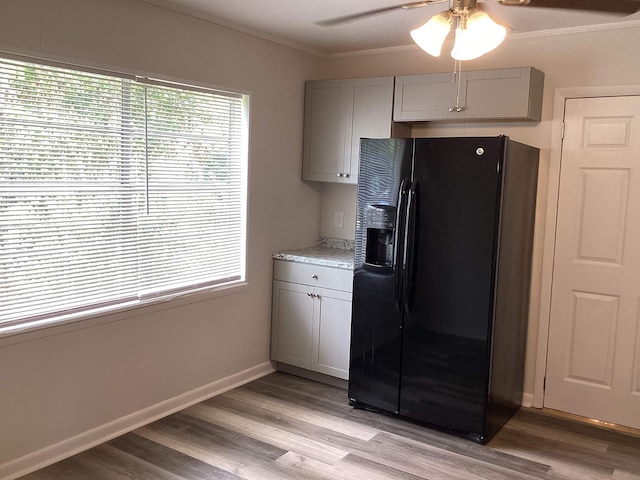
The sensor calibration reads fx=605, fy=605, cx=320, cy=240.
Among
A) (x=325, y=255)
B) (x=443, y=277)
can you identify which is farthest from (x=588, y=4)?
(x=325, y=255)

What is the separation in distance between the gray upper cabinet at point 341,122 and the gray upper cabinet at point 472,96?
0.43ft

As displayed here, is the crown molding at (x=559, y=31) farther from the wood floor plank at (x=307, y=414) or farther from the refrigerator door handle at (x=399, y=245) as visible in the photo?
the wood floor plank at (x=307, y=414)

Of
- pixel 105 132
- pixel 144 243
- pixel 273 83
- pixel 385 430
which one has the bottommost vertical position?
pixel 385 430

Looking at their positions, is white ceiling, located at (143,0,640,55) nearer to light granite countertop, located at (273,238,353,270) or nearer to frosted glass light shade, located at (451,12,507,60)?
frosted glass light shade, located at (451,12,507,60)

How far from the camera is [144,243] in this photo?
3.38 meters

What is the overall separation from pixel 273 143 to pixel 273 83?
1.33 ft

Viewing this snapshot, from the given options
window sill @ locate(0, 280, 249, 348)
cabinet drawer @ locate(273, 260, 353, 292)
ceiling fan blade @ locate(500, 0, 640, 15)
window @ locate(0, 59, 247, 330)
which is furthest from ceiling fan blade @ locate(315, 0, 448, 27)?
window sill @ locate(0, 280, 249, 348)

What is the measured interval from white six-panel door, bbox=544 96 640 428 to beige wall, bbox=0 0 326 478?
1.86 metres

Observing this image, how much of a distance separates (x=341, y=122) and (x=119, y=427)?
2.41 m

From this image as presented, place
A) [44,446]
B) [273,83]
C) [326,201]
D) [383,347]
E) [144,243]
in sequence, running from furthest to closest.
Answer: [326,201] < [273,83] < [383,347] < [144,243] < [44,446]

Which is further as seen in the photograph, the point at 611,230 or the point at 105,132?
the point at 611,230

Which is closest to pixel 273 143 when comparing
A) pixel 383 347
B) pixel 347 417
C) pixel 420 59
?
pixel 420 59

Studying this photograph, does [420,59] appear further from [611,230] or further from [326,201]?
[611,230]

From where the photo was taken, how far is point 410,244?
134 inches
